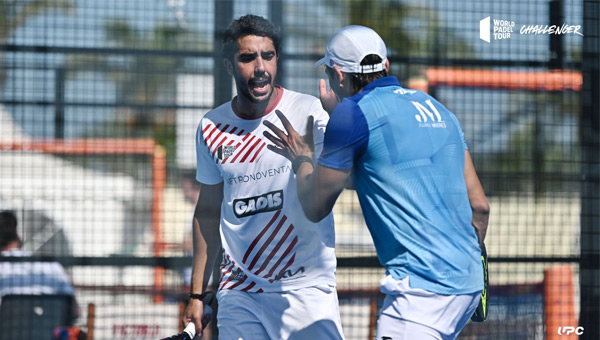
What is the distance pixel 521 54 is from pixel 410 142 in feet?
7.72

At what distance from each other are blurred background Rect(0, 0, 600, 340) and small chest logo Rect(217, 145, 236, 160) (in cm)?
87

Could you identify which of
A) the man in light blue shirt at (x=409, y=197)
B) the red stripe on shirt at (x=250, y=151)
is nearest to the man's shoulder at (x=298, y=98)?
the red stripe on shirt at (x=250, y=151)

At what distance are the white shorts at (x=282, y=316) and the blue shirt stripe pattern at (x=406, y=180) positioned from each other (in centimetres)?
75

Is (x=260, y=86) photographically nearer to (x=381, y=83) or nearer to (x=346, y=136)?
(x=381, y=83)

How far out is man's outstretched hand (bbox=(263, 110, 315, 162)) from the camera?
2.70 m

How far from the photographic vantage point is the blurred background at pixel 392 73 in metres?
4.19

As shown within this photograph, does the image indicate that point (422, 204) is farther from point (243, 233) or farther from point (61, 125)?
point (61, 125)

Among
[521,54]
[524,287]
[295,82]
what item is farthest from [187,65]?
[524,287]

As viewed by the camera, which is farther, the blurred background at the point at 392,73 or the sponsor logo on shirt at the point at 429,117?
the blurred background at the point at 392,73

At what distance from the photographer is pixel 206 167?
321cm

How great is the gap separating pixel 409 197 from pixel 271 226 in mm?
895

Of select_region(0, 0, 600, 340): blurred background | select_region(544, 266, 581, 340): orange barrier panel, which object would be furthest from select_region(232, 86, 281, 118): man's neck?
select_region(544, 266, 581, 340): orange barrier panel

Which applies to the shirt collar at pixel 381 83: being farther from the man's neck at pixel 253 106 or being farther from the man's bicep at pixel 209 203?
the man's bicep at pixel 209 203

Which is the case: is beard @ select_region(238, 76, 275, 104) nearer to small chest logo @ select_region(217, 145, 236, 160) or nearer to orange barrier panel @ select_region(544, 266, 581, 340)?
small chest logo @ select_region(217, 145, 236, 160)
